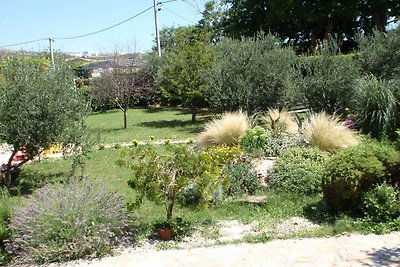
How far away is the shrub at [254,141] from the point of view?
28.8 feet

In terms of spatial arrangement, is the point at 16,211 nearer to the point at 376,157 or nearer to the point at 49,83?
the point at 49,83

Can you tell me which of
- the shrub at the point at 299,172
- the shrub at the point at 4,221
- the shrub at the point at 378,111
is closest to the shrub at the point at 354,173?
the shrub at the point at 299,172

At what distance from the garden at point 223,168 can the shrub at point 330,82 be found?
3 cm

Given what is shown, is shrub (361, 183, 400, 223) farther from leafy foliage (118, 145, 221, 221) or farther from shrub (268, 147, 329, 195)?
leafy foliage (118, 145, 221, 221)

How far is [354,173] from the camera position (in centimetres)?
531

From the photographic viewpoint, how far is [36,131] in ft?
25.0

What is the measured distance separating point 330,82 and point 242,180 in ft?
20.8

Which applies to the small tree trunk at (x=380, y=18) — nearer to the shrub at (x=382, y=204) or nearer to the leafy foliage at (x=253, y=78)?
the leafy foliage at (x=253, y=78)

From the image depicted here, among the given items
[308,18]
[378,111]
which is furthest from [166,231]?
[308,18]

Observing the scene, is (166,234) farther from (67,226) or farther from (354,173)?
(354,173)

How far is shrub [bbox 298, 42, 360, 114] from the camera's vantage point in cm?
1227

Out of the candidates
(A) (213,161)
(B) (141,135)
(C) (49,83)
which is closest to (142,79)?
(B) (141,135)

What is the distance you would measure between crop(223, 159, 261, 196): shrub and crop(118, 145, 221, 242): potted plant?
183 centimetres

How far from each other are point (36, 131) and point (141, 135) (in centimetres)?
762
